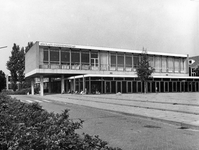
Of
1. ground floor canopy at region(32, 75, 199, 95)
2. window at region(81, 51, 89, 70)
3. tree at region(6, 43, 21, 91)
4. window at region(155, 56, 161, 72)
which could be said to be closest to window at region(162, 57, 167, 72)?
window at region(155, 56, 161, 72)

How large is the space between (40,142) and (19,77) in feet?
211

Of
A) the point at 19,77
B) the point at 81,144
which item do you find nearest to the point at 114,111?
the point at 81,144

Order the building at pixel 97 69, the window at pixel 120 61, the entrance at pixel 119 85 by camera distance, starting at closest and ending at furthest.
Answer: the building at pixel 97 69 < the entrance at pixel 119 85 < the window at pixel 120 61

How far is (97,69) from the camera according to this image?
150 feet

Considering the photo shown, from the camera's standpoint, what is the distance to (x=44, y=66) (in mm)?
41188

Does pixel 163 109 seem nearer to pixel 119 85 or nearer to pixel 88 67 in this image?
pixel 119 85

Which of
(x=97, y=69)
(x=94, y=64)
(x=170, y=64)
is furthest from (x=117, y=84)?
(x=170, y=64)

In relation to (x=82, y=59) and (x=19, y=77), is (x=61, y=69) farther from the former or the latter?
(x=19, y=77)

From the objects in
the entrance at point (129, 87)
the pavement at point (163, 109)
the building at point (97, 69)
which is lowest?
the pavement at point (163, 109)

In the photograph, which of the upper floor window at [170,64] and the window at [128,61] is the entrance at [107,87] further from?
the upper floor window at [170,64]

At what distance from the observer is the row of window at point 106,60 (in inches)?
1671

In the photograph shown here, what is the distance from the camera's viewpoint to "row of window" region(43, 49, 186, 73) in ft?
139

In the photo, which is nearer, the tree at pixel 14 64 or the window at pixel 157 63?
the window at pixel 157 63

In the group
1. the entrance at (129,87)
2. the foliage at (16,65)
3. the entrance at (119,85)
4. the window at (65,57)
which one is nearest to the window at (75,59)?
the window at (65,57)
